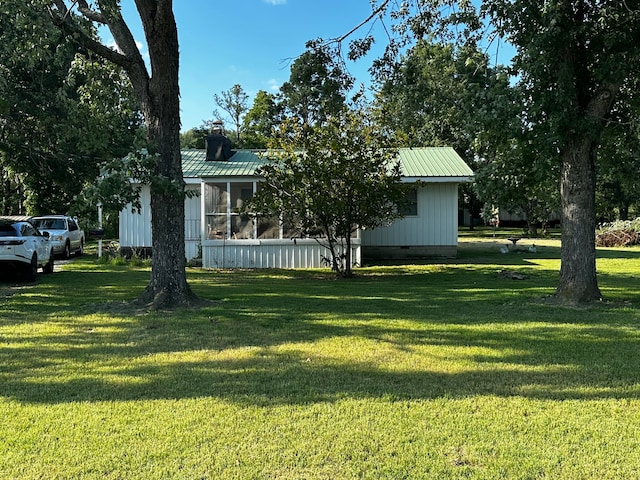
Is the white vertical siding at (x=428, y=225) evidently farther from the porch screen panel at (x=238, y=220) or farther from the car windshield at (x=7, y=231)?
the car windshield at (x=7, y=231)

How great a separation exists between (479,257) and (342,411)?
54.1 ft

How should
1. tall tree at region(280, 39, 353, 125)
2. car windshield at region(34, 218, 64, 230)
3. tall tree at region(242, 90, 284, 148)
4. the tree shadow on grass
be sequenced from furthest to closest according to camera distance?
1. tall tree at region(242, 90, 284, 148)
2. car windshield at region(34, 218, 64, 230)
3. tall tree at region(280, 39, 353, 125)
4. the tree shadow on grass

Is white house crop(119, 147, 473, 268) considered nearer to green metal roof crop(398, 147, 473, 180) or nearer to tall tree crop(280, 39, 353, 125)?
green metal roof crop(398, 147, 473, 180)

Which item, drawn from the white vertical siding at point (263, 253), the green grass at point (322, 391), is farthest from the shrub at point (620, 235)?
the green grass at point (322, 391)

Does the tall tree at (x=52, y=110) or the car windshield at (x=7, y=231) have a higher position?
the tall tree at (x=52, y=110)

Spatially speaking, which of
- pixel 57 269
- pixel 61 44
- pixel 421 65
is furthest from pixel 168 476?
pixel 57 269

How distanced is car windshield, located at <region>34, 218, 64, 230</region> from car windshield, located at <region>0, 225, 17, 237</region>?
27.7ft

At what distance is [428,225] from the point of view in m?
19.1

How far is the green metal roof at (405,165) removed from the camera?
17.0m

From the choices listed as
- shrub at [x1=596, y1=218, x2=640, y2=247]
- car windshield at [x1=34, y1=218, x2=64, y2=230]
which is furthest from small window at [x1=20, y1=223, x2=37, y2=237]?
shrub at [x1=596, y1=218, x2=640, y2=247]

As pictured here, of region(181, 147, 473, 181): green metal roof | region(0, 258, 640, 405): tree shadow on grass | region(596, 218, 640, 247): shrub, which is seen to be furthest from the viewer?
region(596, 218, 640, 247): shrub

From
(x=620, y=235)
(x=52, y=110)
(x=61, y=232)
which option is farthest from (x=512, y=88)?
(x=620, y=235)

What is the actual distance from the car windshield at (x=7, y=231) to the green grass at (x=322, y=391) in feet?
13.7

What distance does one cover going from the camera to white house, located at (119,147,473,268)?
16.4 m
